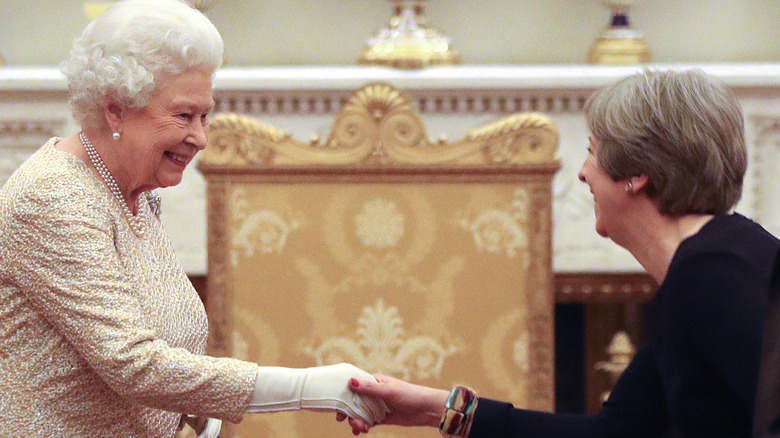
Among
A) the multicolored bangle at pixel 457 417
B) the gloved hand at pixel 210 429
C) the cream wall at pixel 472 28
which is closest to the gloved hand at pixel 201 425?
the gloved hand at pixel 210 429

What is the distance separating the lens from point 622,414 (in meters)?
1.95

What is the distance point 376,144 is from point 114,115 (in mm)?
960

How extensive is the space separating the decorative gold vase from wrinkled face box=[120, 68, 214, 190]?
65.8 inches

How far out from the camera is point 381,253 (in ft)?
8.52

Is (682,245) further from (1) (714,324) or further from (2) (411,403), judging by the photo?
(2) (411,403)

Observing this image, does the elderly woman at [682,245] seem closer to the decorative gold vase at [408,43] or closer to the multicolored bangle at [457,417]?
the multicolored bangle at [457,417]

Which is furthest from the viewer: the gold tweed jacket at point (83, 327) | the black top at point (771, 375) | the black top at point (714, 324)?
the gold tweed jacket at point (83, 327)

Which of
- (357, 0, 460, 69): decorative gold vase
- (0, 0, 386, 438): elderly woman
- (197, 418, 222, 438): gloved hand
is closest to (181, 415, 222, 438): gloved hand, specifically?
(197, 418, 222, 438): gloved hand

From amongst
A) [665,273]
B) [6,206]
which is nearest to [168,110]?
[6,206]

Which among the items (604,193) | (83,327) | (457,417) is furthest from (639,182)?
(83,327)

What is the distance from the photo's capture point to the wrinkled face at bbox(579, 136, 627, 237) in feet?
5.68

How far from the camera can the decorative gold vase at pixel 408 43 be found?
3.41 metres

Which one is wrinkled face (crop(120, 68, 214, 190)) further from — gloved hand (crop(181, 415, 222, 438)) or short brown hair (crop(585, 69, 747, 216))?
short brown hair (crop(585, 69, 747, 216))

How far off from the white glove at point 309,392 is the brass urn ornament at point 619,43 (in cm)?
190
